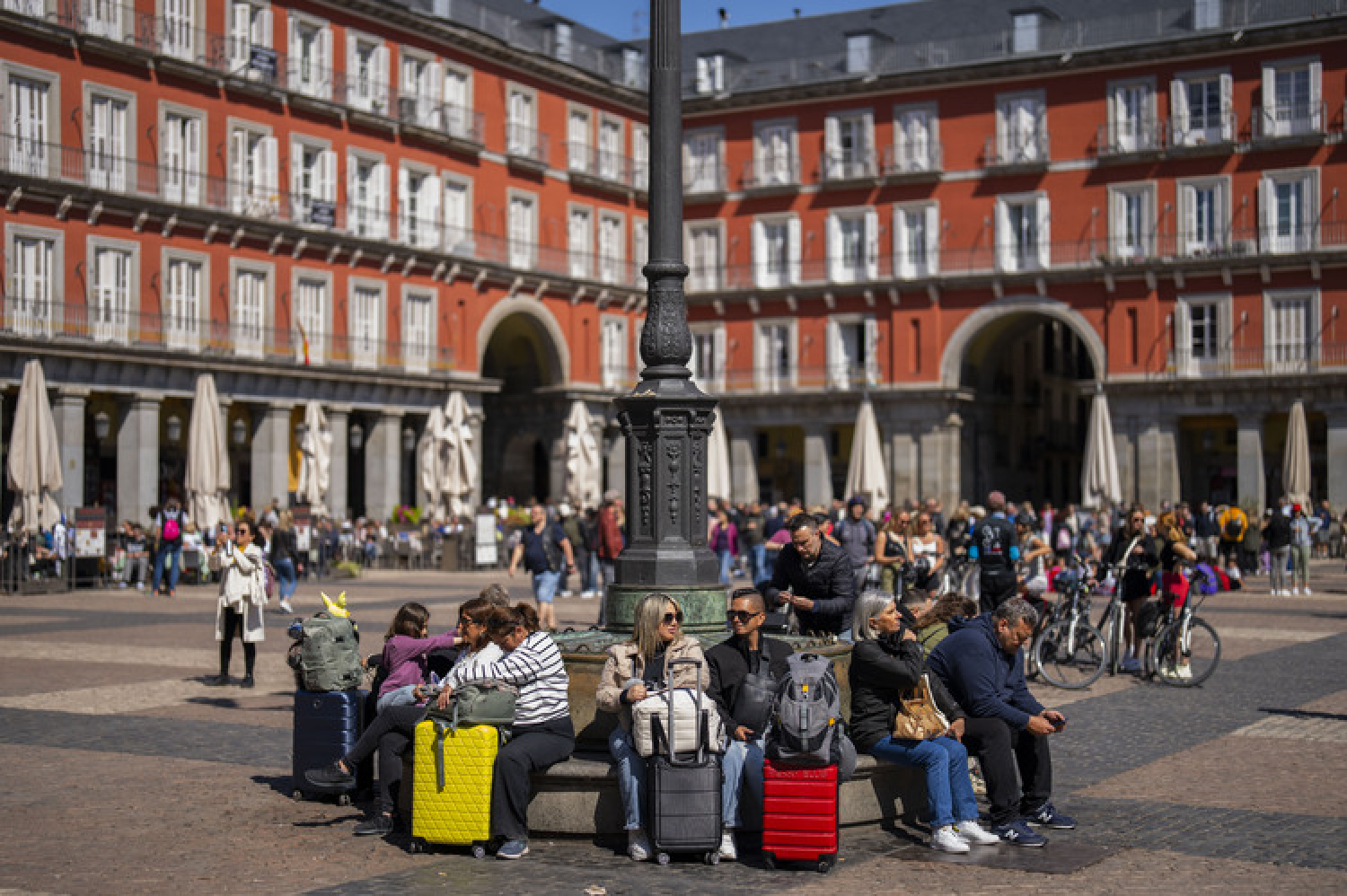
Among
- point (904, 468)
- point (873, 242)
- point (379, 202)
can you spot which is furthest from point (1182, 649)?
point (873, 242)

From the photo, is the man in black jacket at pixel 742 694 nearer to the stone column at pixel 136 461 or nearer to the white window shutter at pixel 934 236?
the stone column at pixel 136 461

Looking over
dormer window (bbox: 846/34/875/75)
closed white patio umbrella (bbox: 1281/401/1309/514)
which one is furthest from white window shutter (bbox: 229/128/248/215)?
closed white patio umbrella (bbox: 1281/401/1309/514)

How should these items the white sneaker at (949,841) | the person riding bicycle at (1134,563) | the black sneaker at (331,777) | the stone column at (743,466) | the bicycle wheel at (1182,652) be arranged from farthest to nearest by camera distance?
the stone column at (743,466) → the person riding bicycle at (1134,563) → the bicycle wheel at (1182,652) → the black sneaker at (331,777) → the white sneaker at (949,841)

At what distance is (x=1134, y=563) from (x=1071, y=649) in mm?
1147

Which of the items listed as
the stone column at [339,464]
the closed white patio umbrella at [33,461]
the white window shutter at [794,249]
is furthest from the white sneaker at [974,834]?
the white window shutter at [794,249]

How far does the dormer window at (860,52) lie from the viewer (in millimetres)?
57781

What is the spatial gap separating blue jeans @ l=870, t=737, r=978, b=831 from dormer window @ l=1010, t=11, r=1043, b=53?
48.5 meters

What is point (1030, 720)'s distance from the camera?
9.60 m

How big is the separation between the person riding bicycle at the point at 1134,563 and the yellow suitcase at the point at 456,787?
9477 millimetres

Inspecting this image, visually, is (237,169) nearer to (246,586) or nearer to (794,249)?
(794,249)

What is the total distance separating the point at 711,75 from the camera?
198 ft

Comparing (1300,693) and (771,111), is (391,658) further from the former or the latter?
(771,111)

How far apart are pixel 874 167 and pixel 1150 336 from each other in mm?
10640

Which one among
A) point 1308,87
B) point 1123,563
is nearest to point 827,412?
point 1308,87
